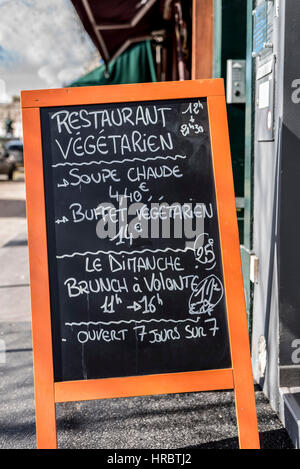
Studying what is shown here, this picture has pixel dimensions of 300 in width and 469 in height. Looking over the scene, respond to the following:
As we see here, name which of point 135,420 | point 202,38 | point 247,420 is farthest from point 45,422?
point 202,38

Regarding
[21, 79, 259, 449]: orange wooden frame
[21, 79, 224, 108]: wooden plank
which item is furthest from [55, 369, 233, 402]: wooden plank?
[21, 79, 224, 108]: wooden plank

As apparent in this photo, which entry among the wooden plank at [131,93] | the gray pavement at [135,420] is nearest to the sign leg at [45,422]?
the gray pavement at [135,420]

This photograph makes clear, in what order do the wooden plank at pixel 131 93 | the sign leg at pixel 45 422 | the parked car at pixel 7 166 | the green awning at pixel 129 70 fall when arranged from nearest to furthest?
the sign leg at pixel 45 422 → the wooden plank at pixel 131 93 → the green awning at pixel 129 70 → the parked car at pixel 7 166

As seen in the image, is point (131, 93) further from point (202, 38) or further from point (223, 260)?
point (202, 38)

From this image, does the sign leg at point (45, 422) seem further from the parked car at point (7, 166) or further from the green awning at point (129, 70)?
the parked car at point (7, 166)

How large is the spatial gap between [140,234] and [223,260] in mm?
421

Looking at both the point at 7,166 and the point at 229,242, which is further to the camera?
the point at 7,166

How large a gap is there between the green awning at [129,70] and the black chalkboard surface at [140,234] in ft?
17.5

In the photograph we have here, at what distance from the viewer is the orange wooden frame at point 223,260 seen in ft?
7.83

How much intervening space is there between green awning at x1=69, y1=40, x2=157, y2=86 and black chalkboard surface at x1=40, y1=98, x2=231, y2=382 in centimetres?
534

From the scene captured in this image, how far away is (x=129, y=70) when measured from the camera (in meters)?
7.61

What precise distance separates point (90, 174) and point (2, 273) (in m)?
4.49
